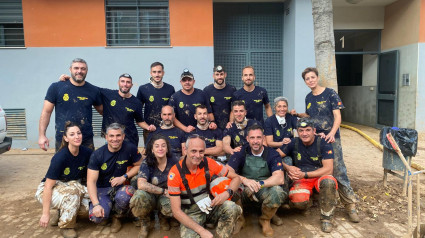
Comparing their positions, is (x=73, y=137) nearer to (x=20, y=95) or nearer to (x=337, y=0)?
(x=20, y=95)

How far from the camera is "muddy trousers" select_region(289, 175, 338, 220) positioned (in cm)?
355

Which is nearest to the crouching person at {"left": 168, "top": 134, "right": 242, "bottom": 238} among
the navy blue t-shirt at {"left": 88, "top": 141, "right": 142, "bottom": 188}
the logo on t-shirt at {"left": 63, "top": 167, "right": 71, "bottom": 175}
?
the navy blue t-shirt at {"left": 88, "top": 141, "right": 142, "bottom": 188}

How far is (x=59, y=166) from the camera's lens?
3500 mm

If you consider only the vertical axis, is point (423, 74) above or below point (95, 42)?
below

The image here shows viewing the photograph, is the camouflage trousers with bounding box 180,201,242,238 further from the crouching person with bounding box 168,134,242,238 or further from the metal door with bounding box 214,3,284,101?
the metal door with bounding box 214,3,284,101

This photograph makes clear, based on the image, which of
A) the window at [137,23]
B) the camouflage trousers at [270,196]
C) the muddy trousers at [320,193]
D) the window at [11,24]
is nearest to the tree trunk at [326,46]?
the muddy trousers at [320,193]

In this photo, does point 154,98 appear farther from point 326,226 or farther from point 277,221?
point 326,226

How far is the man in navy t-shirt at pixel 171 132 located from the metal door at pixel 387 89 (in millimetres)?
8185

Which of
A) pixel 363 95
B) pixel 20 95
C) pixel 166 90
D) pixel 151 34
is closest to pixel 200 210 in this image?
pixel 166 90

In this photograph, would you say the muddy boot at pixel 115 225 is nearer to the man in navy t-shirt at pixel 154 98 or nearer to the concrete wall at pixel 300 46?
the man in navy t-shirt at pixel 154 98

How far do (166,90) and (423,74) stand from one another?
8.09 m

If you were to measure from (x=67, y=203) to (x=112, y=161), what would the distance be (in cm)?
67

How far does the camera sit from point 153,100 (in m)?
4.75

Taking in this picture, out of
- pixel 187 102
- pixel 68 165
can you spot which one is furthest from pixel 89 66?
pixel 68 165
